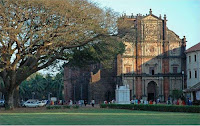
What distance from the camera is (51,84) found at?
296 feet

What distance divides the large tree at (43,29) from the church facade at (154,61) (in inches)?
1063

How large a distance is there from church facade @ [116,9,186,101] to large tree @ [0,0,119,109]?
88.6ft

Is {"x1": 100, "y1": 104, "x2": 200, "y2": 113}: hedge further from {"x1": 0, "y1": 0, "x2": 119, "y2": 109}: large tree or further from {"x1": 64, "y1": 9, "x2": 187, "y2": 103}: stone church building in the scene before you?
{"x1": 64, "y1": 9, "x2": 187, "y2": 103}: stone church building

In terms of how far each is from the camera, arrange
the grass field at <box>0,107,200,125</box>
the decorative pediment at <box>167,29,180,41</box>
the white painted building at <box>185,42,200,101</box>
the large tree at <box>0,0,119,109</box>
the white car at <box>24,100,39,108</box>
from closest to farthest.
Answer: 1. the grass field at <box>0,107,200,125</box>
2. the large tree at <box>0,0,119,109</box>
3. the white car at <box>24,100,39,108</box>
4. the white painted building at <box>185,42,200,101</box>
5. the decorative pediment at <box>167,29,180,41</box>

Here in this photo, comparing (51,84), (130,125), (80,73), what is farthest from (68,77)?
(130,125)

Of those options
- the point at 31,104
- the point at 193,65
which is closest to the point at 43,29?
the point at 31,104

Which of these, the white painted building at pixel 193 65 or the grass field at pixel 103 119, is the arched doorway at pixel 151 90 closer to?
the white painted building at pixel 193 65

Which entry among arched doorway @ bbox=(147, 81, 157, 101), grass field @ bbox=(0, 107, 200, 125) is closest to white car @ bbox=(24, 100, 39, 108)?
arched doorway @ bbox=(147, 81, 157, 101)

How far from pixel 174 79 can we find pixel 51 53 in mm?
32331

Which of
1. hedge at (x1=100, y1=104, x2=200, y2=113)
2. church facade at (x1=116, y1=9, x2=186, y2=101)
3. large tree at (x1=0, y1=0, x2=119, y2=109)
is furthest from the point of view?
church facade at (x1=116, y1=9, x2=186, y2=101)

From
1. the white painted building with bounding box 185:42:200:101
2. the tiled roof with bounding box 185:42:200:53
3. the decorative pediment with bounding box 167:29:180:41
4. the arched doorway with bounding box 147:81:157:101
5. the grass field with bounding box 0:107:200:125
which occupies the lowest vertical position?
the grass field with bounding box 0:107:200:125

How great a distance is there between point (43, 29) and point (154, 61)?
112 feet

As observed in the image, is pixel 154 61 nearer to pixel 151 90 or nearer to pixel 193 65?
pixel 151 90

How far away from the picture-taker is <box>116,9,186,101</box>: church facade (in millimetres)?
65312
